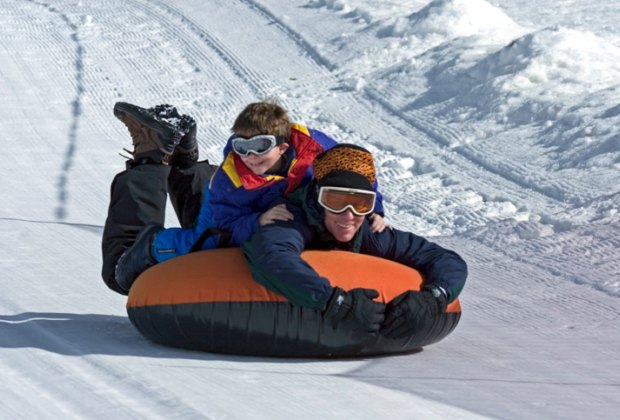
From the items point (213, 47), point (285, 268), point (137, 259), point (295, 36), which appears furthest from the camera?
point (295, 36)

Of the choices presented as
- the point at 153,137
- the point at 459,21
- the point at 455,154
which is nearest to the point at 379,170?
the point at 455,154

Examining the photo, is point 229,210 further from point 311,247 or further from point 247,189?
point 311,247

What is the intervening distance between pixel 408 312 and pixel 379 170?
13.2 feet

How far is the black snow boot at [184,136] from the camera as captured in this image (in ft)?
18.2

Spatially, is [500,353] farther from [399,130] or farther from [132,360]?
[399,130]

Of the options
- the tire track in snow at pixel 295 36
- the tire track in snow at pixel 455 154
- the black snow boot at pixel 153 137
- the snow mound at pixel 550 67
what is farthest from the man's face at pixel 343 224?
the tire track in snow at pixel 295 36

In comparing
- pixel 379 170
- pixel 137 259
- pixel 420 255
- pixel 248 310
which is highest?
pixel 420 255

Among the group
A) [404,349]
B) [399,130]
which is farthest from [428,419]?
[399,130]

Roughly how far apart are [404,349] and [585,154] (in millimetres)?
3881

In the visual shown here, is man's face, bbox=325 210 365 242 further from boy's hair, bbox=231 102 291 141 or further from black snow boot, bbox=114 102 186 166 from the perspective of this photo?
black snow boot, bbox=114 102 186 166

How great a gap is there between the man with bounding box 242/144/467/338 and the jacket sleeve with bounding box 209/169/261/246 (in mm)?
182

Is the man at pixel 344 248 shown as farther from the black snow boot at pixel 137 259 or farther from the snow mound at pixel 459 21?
the snow mound at pixel 459 21

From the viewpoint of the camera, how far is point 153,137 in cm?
549

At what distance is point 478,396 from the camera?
13.0ft
